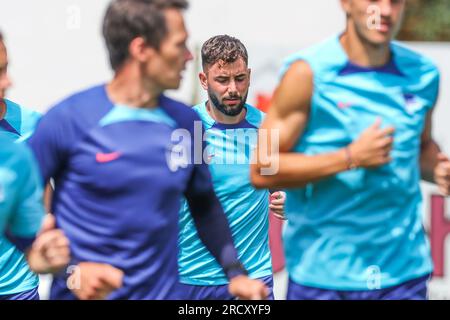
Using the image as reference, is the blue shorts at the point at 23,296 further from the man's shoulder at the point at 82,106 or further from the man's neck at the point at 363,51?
the man's neck at the point at 363,51

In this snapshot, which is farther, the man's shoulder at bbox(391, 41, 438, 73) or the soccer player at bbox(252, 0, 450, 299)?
the man's shoulder at bbox(391, 41, 438, 73)

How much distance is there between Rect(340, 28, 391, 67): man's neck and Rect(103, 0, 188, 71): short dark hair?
0.69m

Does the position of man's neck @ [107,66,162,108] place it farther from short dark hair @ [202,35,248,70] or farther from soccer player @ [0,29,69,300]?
short dark hair @ [202,35,248,70]

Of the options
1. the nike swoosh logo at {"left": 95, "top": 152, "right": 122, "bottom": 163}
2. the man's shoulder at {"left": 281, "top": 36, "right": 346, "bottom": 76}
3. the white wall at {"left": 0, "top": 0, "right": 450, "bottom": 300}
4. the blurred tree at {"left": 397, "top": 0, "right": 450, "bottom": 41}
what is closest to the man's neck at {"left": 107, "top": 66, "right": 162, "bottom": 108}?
the nike swoosh logo at {"left": 95, "top": 152, "right": 122, "bottom": 163}

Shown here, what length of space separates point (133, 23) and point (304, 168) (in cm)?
85

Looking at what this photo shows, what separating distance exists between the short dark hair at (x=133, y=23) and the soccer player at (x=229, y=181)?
2.00 meters

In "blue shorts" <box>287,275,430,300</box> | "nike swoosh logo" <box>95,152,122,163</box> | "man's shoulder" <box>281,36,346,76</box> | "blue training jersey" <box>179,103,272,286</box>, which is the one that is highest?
"man's shoulder" <box>281,36,346,76</box>

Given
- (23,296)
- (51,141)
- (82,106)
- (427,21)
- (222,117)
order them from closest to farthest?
(51,141)
(82,106)
(23,296)
(222,117)
(427,21)

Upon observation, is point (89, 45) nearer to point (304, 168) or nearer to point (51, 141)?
point (51, 141)

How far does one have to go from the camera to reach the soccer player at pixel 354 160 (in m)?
4.33

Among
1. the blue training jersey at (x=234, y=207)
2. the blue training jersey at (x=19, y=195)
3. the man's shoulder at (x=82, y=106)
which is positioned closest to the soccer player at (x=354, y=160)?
the man's shoulder at (x=82, y=106)

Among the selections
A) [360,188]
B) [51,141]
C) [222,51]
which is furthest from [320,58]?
[222,51]

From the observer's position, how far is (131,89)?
4.41 m

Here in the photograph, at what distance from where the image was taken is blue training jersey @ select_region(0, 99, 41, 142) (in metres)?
6.10
